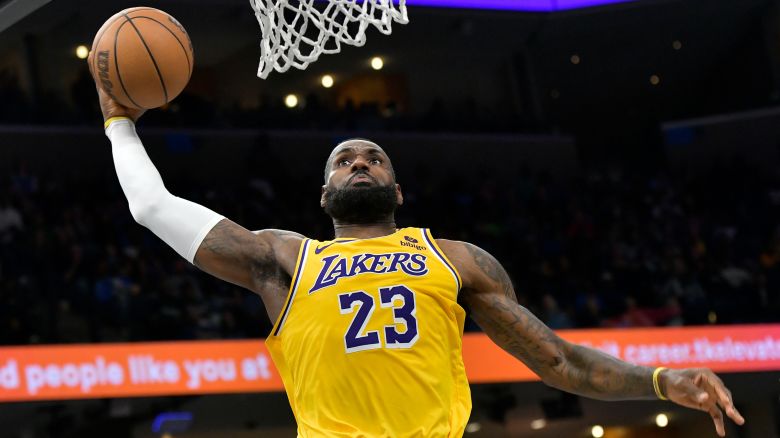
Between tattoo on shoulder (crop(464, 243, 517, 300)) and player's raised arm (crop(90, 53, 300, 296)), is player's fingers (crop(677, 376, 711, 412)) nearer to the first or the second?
tattoo on shoulder (crop(464, 243, 517, 300))

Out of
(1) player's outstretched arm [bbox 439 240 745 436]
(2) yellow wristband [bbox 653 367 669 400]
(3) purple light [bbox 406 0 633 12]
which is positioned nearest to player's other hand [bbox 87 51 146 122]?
(1) player's outstretched arm [bbox 439 240 745 436]

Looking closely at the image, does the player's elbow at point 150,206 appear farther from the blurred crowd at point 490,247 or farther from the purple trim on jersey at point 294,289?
the blurred crowd at point 490,247

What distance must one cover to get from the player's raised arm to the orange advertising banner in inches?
228

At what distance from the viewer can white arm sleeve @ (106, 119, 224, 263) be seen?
105 inches

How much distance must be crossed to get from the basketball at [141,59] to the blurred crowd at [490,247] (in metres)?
6.26

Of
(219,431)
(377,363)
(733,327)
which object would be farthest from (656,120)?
(377,363)

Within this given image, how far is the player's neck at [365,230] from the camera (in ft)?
9.53

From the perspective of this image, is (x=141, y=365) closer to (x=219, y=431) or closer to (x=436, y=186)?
(x=219, y=431)

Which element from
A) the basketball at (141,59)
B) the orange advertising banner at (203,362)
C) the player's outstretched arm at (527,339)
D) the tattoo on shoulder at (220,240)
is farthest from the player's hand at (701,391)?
the orange advertising banner at (203,362)

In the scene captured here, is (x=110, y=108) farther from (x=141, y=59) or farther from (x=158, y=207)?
(x=158, y=207)

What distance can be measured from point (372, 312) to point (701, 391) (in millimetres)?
801

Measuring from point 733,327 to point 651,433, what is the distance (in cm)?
132

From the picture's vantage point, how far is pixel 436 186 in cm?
1214

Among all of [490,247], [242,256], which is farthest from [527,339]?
[490,247]
